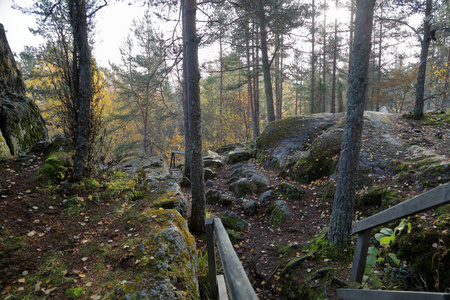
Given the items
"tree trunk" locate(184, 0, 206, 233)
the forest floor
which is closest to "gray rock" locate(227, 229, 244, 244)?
the forest floor

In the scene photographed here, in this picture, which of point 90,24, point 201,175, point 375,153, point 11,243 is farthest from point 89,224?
point 375,153

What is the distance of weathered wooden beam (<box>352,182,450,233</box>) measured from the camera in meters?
1.01

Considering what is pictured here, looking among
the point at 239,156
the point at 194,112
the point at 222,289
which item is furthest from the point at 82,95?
the point at 239,156

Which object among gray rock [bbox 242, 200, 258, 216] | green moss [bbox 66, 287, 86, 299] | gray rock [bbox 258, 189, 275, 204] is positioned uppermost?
green moss [bbox 66, 287, 86, 299]

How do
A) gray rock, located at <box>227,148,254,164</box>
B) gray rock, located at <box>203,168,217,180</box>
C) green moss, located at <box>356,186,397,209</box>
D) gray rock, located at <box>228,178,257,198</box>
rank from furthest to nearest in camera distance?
gray rock, located at <box>227,148,254,164</box> → gray rock, located at <box>203,168,217,180</box> → gray rock, located at <box>228,178,257,198</box> → green moss, located at <box>356,186,397,209</box>

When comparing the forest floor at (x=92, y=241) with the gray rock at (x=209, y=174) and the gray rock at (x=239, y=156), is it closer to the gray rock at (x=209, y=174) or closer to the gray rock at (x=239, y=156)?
the gray rock at (x=209, y=174)

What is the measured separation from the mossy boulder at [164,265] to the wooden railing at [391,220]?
5.06ft

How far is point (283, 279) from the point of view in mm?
3646

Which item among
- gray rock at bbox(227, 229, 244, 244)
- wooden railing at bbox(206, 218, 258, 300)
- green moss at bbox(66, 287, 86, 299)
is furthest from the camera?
gray rock at bbox(227, 229, 244, 244)

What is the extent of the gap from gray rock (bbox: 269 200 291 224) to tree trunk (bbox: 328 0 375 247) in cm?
160

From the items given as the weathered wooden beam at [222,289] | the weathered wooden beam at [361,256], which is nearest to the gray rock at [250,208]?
the weathered wooden beam at [222,289]

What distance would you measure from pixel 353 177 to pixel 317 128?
526 centimetres

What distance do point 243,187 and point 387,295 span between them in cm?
569

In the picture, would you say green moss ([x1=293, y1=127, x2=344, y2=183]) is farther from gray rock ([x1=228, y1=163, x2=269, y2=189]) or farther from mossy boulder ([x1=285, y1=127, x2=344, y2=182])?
gray rock ([x1=228, y1=163, x2=269, y2=189])
